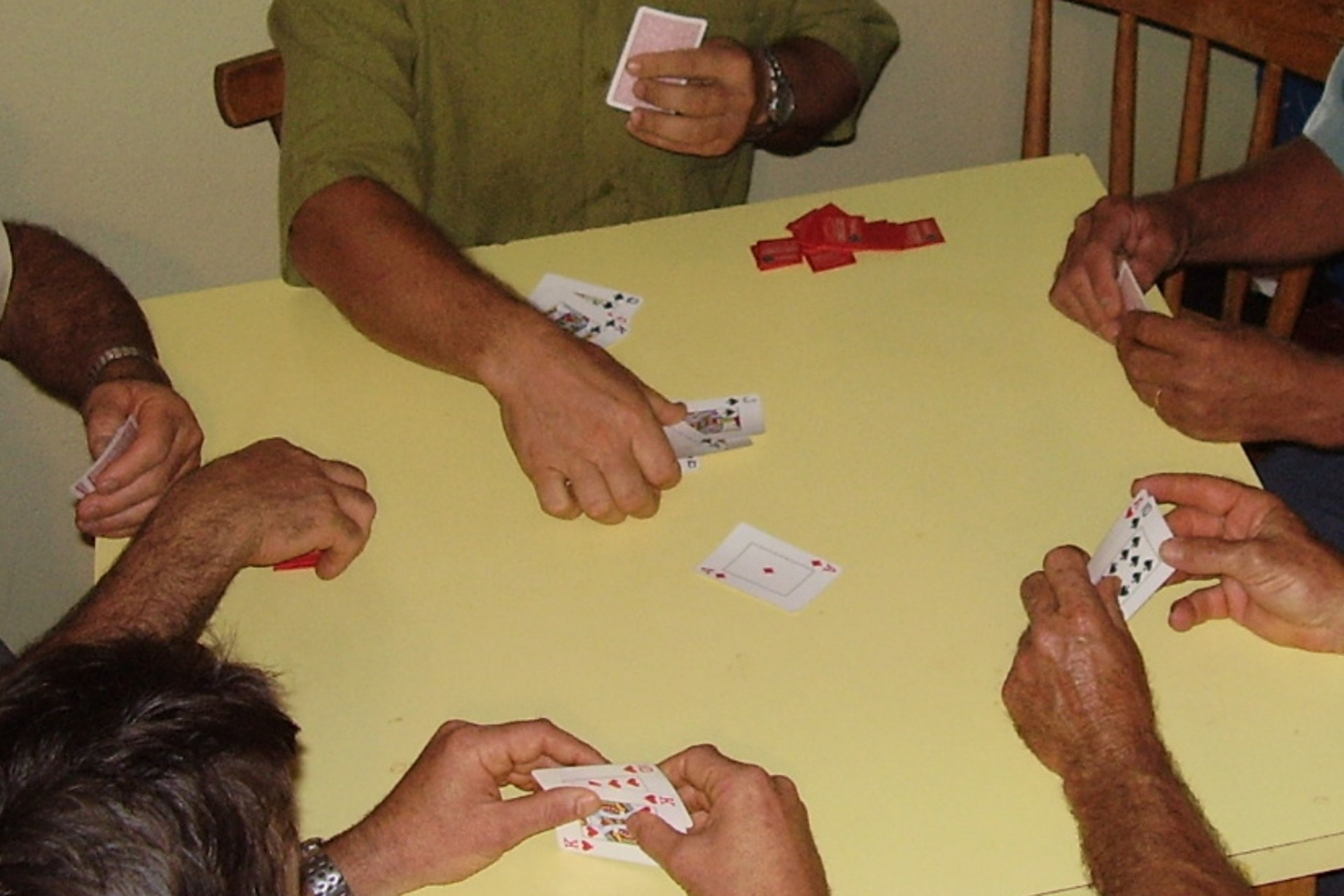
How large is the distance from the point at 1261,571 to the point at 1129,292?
515 millimetres

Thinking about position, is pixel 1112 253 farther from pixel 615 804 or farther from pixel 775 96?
pixel 615 804

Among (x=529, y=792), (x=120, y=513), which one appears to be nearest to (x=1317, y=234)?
(x=529, y=792)

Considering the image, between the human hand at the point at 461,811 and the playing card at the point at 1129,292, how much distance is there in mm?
911

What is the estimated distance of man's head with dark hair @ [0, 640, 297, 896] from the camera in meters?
1.02

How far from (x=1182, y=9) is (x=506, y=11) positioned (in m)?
0.98

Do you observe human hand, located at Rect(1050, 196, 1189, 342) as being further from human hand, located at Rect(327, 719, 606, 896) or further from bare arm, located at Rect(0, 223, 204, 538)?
bare arm, located at Rect(0, 223, 204, 538)

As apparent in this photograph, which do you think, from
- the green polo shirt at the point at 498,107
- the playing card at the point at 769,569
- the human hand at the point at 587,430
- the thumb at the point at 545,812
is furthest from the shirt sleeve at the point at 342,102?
the thumb at the point at 545,812

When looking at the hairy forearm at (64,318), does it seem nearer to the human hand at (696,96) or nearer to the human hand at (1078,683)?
the human hand at (696,96)

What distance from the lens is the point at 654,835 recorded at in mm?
1495

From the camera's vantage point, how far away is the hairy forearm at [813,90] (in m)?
2.47

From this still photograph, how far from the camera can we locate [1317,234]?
7.72 feet

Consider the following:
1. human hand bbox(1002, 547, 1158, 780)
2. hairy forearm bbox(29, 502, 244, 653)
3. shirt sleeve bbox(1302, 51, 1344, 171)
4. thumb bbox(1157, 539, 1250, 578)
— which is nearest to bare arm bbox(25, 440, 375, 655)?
hairy forearm bbox(29, 502, 244, 653)

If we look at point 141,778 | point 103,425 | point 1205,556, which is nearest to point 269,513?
point 103,425

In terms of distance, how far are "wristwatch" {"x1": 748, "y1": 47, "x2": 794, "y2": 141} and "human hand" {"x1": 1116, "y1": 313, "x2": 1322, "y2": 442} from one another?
0.69 metres
